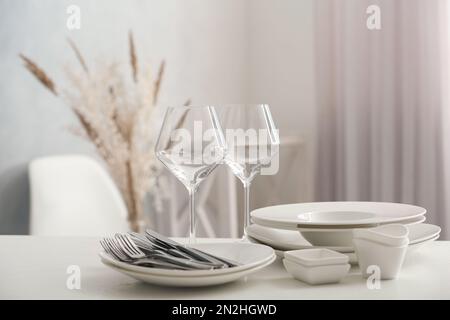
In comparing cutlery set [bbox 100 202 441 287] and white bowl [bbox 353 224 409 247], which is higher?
white bowl [bbox 353 224 409 247]

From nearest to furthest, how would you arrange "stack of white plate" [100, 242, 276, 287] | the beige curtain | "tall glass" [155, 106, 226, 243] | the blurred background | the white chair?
"stack of white plate" [100, 242, 276, 287]
"tall glass" [155, 106, 226, 243]
the white chair
the blurred background
the beige curtain

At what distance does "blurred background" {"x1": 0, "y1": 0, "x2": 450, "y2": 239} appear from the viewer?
2.43 metres

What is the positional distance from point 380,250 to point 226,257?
193 millimetres

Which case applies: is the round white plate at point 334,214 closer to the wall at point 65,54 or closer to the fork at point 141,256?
the fork at point 141,256

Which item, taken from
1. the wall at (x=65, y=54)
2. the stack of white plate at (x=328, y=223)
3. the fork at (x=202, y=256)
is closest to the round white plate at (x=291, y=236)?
the stack of white plate at (x=328, y=223)

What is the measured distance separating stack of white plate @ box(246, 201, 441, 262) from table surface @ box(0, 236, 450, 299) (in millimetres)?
38

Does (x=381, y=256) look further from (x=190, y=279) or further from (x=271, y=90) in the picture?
(x=271, y=90)

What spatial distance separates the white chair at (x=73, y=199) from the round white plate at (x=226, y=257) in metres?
1.53

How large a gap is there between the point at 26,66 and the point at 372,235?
5.75 ft

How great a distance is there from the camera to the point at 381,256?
80cm

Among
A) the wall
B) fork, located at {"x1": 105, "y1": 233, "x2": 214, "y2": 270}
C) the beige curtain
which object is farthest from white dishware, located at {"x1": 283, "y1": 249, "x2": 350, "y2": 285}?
the beige curtain

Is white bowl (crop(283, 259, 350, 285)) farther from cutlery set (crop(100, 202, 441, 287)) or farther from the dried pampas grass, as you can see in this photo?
the dried pampas grass

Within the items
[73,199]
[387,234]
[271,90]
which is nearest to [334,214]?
[387,234]

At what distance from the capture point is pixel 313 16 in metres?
3.46
